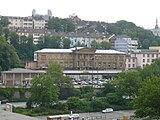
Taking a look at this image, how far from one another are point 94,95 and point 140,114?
43.5 feet

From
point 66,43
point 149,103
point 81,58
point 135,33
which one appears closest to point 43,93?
point 149,103

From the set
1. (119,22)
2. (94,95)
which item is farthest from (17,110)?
(119,22)

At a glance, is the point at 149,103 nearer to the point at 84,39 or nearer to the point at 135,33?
the point at 84,39

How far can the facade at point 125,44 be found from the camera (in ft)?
219

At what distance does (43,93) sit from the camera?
105ft

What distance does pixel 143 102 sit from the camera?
24750 mm

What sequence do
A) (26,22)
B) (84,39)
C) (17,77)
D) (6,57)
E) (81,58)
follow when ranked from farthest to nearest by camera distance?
(26,22) → (84,39) → (81,58) → (6,57) → (17,77)

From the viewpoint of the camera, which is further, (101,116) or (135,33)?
(135,33)

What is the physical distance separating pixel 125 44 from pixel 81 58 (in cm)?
1444

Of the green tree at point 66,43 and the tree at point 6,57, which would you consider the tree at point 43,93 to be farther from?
the green tree at point 66,43

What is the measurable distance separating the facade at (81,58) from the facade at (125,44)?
10.4 m

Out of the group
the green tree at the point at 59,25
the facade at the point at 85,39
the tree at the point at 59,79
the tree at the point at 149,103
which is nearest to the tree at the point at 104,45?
the facade at the point at 85,39

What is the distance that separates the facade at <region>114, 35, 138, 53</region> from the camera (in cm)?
6681

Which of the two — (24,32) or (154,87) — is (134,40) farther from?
(154,87)
